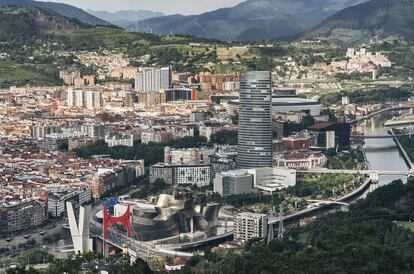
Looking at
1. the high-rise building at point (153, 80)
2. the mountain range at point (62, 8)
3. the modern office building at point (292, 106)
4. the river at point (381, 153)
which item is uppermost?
the mountain range at point (62, 8)

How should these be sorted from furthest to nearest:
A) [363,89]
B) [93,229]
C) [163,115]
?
1. [363,89]
2. [163,115]
3. [93,229]

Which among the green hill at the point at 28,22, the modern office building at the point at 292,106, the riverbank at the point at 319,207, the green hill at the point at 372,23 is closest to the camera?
the riverbank at the point at 319,207

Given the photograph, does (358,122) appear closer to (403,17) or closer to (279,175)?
(279,175)

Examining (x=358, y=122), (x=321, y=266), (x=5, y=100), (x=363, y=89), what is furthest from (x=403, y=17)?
(x=321, y=266)

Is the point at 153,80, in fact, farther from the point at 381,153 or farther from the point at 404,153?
the point at 404,153

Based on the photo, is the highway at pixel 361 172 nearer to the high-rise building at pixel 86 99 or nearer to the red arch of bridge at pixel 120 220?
the red arch of bridge at pixel 120 220

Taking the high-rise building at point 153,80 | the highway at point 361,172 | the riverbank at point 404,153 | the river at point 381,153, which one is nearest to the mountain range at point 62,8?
the high-rise building at point 153,80

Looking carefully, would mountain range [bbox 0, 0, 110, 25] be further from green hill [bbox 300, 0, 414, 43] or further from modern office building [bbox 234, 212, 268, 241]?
modern office building [bbox 234, 212, 268, 241]

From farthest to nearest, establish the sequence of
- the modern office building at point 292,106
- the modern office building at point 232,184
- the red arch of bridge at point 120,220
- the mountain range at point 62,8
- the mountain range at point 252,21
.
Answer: the mountain range at point 62,8
the mountain range at point 252,21
the modern office building at point 292,106
the modern office building at point 232,184
the red arch of bridge at point 120,220
